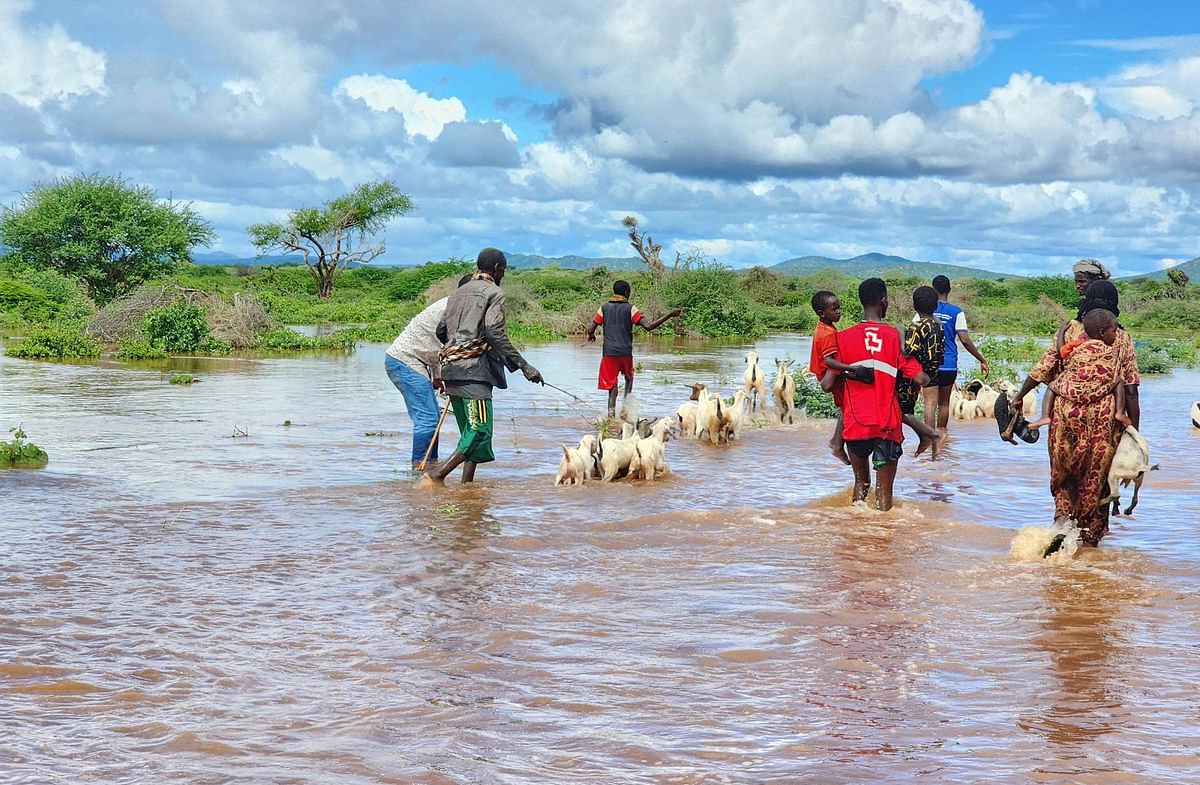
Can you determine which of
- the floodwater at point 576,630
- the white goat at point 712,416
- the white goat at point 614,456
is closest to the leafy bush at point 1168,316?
the white goat at point 712,416

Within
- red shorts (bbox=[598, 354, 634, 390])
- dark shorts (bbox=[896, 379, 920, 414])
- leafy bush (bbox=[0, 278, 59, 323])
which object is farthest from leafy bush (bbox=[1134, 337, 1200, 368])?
leafy bush (bbox=[0, 278, 59, 323])

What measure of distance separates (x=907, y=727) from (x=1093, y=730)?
719mm

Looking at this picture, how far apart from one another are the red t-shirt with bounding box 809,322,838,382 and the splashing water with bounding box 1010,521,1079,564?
185 cm

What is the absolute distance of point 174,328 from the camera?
91.6ft

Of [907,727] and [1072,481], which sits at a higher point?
[1072,481]

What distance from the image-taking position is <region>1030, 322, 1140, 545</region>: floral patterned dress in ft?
25.0


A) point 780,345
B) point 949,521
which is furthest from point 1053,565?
point 780,345

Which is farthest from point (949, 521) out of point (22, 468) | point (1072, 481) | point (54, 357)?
point (54, 357)

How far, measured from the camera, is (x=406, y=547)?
7.96 metres

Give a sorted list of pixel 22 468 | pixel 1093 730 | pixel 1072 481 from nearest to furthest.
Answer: pixel 1093 730
pixel 1072 481
pixel 22 468

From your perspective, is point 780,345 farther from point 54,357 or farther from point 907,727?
point 907,727

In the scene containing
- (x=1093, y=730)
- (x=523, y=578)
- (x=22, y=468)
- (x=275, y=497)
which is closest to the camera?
(x=1093, y=730)

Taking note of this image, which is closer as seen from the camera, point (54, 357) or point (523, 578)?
point (523, 578)

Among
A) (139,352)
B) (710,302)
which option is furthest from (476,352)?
(710,302)
